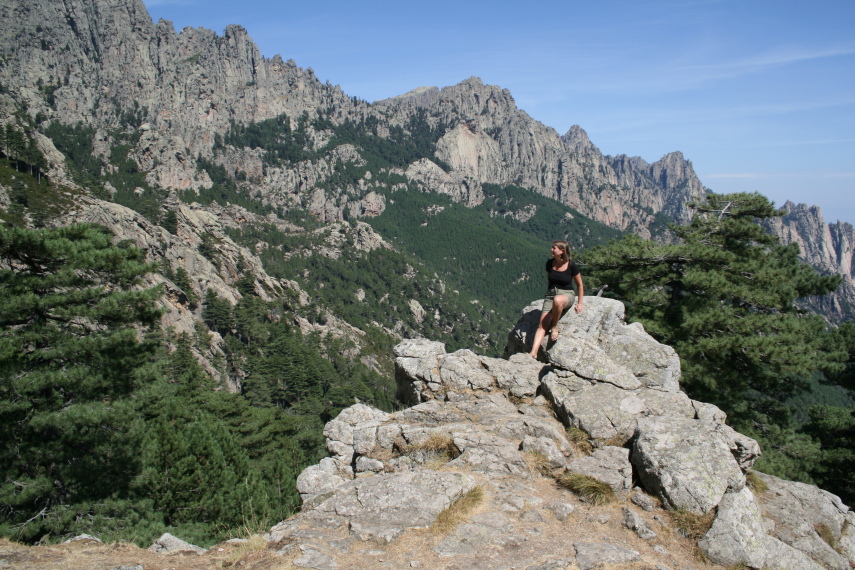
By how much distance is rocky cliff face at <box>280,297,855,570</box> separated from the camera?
6.33m

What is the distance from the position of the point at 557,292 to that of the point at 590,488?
205 inches

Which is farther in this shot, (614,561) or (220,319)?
(220,319)

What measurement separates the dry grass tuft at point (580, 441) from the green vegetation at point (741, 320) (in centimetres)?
921

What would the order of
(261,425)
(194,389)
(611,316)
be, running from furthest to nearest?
1. (261,425)
2. (194,389)
3. (611,316)

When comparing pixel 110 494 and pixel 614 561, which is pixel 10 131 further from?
pixel 614 561

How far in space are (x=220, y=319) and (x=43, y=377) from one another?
6977cm

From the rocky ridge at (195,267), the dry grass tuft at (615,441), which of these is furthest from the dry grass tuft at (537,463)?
the rocky ridge at (195,267)

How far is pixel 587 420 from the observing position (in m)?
8.99

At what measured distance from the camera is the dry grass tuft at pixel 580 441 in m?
8.65

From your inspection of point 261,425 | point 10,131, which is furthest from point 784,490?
point 10,131

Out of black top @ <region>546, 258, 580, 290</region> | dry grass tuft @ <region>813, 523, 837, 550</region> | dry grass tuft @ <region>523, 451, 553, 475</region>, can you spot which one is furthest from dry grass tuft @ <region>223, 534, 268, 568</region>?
dry grass tuft @ <region>813, 523, 837, 550</region>

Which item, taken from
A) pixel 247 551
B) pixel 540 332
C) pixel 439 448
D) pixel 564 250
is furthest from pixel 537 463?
pixel 564 250

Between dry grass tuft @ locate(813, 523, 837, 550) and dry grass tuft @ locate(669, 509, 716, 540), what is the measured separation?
2.61 meters

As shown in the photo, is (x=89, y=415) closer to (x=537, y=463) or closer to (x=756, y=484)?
(x=537, y=463)
